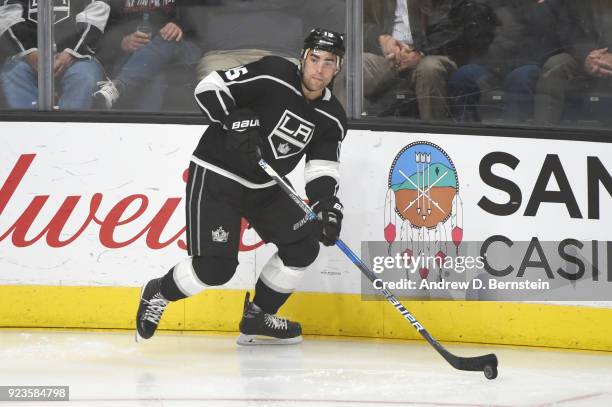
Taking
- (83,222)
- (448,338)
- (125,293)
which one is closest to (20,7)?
(83,222)

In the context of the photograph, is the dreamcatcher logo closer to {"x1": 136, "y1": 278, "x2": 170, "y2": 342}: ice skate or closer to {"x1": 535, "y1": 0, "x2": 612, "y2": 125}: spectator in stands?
{"x1": 535, "y1": 0, "x2": 612, "y2": 125}: spectator in stands

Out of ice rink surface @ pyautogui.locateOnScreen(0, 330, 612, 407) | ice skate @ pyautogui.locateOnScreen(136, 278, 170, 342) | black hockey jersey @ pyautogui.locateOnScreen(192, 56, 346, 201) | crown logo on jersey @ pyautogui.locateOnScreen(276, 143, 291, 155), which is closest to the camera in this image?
ice rink surface @ pyautogui.locateOnScreen(0, 330, 612, 407)

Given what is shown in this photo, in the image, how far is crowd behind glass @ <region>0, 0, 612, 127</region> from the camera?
4754 millimetres

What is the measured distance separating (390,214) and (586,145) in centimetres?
80

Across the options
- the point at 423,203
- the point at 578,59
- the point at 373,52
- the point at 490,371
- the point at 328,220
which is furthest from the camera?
the point at 373,52

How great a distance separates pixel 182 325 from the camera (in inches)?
198

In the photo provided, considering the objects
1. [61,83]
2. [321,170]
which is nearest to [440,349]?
[321,170]

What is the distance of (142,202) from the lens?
16.5 ft

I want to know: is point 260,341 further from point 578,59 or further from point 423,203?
point 578,59

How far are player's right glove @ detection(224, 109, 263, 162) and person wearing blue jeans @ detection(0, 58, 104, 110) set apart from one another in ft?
3.48

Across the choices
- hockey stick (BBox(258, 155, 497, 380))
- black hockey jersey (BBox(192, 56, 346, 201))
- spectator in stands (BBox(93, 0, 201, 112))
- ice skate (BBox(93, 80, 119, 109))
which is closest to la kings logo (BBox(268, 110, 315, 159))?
black hockey jersey (BBox(192, 56, 346, 201))

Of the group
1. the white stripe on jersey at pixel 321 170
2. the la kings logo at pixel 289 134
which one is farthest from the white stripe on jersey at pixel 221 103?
the white stripe on jersey at pixel 321 170

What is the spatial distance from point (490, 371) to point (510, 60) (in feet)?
4.53

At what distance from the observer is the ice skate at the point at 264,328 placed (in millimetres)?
4742
